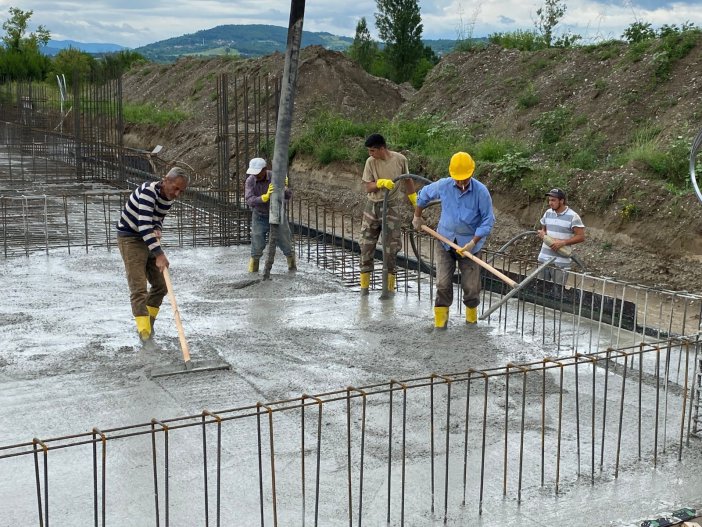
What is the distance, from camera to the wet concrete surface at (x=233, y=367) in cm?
474

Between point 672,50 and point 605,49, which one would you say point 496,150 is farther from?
point 605,49

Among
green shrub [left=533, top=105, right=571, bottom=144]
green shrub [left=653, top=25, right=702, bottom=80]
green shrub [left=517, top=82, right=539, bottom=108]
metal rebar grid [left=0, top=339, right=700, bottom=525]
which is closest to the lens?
metal rebar grid [left=0, top=339, right=700, bottom=525]

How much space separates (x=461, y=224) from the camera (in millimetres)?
7988

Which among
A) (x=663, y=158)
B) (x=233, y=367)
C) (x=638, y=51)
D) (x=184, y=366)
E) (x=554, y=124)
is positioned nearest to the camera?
(x=184, y=366)

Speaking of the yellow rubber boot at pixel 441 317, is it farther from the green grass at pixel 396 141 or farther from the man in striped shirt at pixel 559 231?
the green grass at pixel 396 141

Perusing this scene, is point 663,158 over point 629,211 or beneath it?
over

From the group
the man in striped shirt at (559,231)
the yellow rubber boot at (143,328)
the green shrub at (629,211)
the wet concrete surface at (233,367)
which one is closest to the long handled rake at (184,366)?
the wet concrete surface at (233,367)

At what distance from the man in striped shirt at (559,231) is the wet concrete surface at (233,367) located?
860 millimetres

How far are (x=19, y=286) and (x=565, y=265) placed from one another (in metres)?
5.54

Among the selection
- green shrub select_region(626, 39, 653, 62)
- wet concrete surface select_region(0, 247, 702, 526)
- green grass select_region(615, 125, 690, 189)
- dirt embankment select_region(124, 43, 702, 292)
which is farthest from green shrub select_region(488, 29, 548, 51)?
wet concrete surface select_region(0, 247, 702, 526)

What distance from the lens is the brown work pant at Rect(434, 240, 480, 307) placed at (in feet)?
→ 26.4

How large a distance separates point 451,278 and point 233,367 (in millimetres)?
2204

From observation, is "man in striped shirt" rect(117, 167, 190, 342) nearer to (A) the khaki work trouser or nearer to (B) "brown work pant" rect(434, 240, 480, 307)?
(B) "brown work pant" rect(434, 240, 480, 307)

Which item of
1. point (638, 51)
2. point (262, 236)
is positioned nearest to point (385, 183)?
point (262, 236)
